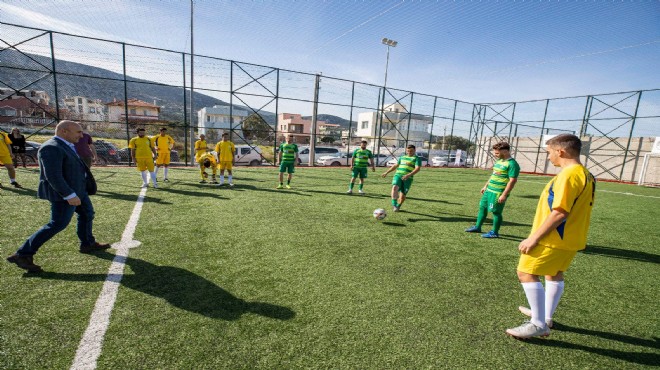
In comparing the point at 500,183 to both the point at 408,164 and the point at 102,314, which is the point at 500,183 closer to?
the point at 408,164

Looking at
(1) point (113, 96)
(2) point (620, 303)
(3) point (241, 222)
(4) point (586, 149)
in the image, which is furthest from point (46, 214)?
(4) point (586, 149)

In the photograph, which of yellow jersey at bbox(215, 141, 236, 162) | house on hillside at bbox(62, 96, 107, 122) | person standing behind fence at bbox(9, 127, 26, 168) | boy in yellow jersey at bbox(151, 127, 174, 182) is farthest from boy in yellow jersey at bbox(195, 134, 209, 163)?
house on hillside at bbox(62, 96, 107, 122)

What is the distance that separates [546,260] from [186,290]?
140 inches

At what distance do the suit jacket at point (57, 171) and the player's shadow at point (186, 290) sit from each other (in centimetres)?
95

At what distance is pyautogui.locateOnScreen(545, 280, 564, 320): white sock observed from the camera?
109 inches

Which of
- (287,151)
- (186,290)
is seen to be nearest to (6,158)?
(287,151)

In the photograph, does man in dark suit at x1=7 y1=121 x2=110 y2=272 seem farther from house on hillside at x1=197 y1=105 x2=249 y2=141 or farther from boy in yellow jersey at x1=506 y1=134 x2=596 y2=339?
house on hillside at x1=197 y1=105 x2=249 y2=141

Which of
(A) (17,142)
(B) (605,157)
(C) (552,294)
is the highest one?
(B) (605,157)

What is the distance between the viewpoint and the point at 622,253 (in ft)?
17.7

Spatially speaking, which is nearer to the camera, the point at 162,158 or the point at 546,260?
the point at 546,260

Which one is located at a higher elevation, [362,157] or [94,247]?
[362,157]

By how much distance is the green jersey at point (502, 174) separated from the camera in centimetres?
534

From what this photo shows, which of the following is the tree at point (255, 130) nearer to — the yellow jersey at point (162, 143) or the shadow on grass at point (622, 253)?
the yellow jersey at point (162, 143)

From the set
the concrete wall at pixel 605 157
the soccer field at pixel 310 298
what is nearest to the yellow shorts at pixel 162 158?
the soccer field at pixel 310 298
